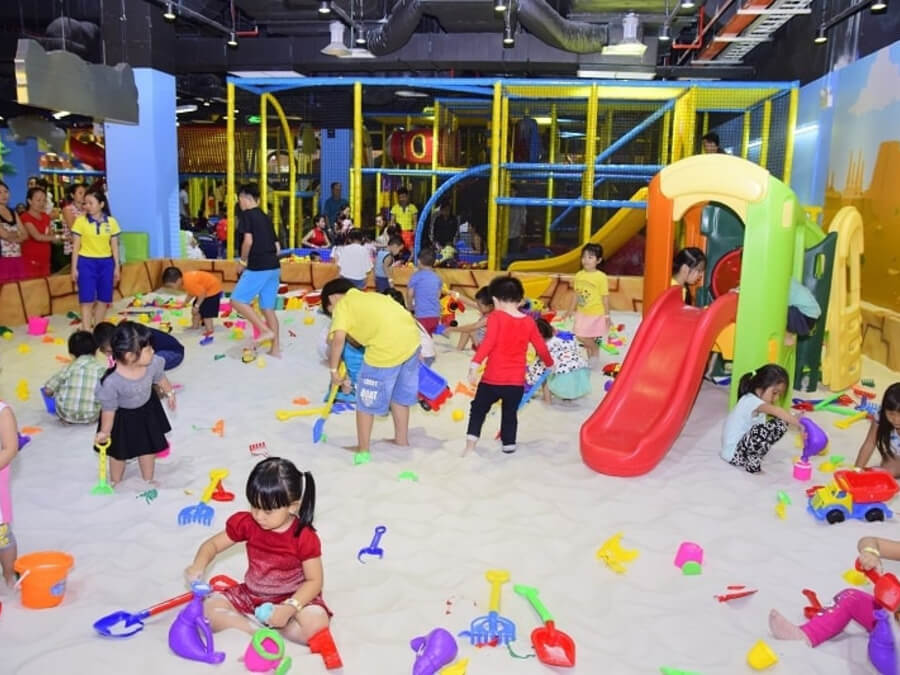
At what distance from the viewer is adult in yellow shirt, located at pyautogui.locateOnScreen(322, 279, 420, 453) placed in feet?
16.8

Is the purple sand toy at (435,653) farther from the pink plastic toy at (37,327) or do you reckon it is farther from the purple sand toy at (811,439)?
the pink plastic toy at (37,327)

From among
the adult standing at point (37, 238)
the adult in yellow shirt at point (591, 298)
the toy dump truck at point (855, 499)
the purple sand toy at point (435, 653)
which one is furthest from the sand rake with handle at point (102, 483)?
the adult standing at point (37, 238)

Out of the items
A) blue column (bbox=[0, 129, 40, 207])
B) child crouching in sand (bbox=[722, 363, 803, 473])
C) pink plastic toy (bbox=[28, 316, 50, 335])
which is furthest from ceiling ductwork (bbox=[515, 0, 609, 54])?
blue column (bbox=[0, 129, 40, 207])

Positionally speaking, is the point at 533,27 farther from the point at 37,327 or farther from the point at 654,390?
the point at 654,390

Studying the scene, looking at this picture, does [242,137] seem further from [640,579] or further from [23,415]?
[640,579]

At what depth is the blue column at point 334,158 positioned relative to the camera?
1969cm

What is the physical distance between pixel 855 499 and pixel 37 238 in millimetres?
8898

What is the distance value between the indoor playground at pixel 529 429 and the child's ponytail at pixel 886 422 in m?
0.07

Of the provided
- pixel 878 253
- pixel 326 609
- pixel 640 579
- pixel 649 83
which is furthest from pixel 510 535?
pixel 649 83

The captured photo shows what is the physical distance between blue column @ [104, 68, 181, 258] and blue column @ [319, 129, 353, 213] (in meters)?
6.76

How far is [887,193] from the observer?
29.4 ft

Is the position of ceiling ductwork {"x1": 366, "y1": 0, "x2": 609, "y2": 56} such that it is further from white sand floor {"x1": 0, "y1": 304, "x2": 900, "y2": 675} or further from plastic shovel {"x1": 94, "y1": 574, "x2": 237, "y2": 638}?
plastic shovel {"x1": 94, "y1": 574, "x2": 237, "y2": 638}

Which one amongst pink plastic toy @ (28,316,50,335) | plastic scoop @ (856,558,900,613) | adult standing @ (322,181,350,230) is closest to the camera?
plastic scoop @ (856,558,900,613)

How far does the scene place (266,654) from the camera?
117 inches
